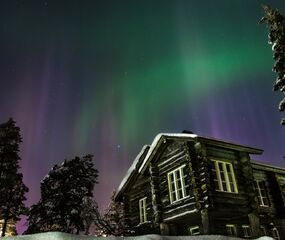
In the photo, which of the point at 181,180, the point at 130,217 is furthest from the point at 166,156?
the point at 130,217

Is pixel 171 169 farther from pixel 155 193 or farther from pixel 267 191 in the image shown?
pixel 267 191

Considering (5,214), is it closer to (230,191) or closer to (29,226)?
(29,226)

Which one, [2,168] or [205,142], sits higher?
[2,168]

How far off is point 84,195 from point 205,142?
22081 mm

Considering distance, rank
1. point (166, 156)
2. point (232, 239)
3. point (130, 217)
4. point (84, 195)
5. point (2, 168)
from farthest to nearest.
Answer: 1. point (84, 195)
2. point (2, 168)
3. point (130, 217)
4. point (166, 156)
5. point (232, 239)

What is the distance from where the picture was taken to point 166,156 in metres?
22.8

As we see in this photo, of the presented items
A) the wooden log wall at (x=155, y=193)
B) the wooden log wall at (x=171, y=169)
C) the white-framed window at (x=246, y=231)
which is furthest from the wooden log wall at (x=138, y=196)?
the white-framed window at (x=246, y=231)

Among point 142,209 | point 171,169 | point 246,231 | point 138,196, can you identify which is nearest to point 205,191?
point 171,169

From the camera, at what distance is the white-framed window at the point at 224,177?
19453 mm

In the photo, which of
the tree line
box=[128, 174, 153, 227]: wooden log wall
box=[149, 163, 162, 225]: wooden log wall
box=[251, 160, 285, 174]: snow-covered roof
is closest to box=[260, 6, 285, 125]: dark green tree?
box=[251, 160, 285, 174]: snow-covered roof

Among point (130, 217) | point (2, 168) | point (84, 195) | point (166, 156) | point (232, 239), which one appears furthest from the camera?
point (84, 195)

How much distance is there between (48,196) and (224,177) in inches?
907

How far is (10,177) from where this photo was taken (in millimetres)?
34031

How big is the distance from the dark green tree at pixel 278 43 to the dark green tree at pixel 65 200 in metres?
21.6
